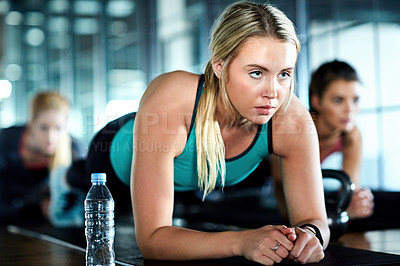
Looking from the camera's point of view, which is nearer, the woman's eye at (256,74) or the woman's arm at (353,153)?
the woman's eye at (256,74)

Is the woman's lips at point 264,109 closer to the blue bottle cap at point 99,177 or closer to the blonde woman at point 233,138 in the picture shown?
the blonde woman at point 233,138

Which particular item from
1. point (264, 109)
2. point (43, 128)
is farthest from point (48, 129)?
point (264, 109)

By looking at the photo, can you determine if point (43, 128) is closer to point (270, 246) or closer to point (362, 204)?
point (362, 204)

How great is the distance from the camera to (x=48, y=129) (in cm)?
310

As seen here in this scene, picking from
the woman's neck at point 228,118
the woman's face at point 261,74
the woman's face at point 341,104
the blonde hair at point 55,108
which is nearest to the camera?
the woman's face at point 261,74

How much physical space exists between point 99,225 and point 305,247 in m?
0.65

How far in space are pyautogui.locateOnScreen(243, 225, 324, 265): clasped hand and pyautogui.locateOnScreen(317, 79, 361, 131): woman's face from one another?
1.11 meters

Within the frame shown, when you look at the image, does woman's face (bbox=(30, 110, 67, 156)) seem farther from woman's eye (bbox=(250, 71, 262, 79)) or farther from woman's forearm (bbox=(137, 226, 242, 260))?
woman's eye (bbox=(250, 71, 262, 79))

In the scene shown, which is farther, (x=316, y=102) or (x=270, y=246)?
(x=316, y=102)

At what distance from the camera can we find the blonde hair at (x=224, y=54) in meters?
1.27

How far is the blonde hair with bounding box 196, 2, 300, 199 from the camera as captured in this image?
127 cm

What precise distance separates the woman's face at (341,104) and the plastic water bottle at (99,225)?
111 cm

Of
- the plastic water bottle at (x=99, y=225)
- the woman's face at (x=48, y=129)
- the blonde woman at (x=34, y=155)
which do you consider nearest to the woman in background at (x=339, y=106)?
the plastic water bottle at (x=99, y=225)

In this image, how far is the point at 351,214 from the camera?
6.63ft
